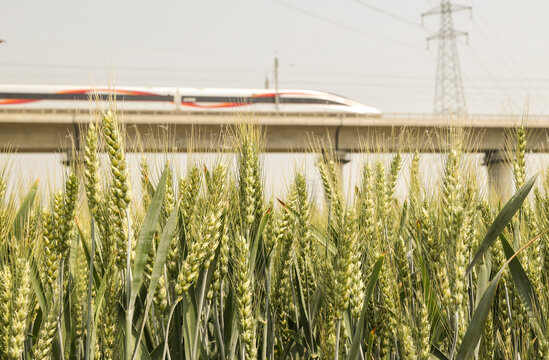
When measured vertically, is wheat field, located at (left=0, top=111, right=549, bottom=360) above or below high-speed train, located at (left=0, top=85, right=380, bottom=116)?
below

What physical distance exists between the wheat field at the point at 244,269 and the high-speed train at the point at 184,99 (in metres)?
22.4

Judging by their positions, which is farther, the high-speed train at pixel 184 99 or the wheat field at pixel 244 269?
the high-speed train at pixel 184 99

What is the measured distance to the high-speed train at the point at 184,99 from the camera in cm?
2519

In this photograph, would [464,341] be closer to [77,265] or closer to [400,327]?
[400,327]

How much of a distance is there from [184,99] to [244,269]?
26.4 m

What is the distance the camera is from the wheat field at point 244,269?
1297 mm

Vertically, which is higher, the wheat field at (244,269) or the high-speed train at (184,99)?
the high-speed train at (184,99)

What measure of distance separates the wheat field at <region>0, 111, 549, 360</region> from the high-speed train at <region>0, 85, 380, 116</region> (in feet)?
73.5

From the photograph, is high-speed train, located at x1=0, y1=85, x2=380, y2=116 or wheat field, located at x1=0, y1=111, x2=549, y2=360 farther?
high-speed train, located at x1=0, y1=85, x2=380, y2=116

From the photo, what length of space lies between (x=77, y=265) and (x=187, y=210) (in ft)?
1.23

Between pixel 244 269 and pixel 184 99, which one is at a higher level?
pixel 184 99

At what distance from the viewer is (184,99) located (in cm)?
2716

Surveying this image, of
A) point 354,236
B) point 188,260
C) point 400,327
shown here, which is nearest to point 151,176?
point 188,260

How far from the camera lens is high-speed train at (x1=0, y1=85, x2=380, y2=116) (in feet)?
82.6
